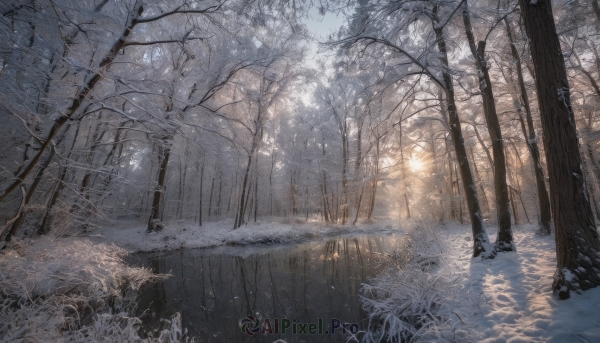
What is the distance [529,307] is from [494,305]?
428 millimetres

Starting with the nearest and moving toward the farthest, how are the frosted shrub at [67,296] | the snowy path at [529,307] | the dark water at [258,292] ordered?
the snowy path at [529,307], the frosted shrub at [67,296], the dark water at [258,292]

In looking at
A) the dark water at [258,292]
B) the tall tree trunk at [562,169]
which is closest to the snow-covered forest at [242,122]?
the tall tree trunk at [562,169]

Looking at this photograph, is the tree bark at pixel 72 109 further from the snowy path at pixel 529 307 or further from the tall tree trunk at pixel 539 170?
the tall tree trunk at pixel 539 170

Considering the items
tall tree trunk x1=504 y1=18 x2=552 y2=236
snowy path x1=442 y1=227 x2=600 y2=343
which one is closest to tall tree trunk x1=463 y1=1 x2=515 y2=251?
snowy path x1=442 y1=227 x2=600 y2=343

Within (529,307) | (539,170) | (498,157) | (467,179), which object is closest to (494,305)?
(529,307)

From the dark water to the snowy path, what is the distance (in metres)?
2.04

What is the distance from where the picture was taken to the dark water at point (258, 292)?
409 centimetres

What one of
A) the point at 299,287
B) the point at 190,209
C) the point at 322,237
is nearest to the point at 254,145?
the point at 322,237

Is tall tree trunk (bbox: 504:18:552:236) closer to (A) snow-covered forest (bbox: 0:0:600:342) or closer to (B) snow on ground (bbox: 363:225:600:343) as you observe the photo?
(A) snow-covered forest (bbox: 0:0:600:342)

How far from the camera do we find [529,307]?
3.21 metres

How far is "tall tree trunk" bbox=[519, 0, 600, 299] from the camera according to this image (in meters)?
3.17

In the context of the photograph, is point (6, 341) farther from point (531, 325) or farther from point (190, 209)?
point (190, 209)

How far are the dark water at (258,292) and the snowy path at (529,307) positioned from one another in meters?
2.04

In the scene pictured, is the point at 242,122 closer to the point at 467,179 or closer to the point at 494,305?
the point at 467,179
